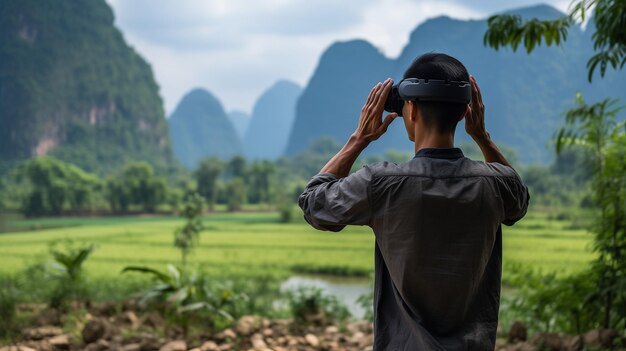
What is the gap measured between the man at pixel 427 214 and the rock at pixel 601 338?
65.5 inches

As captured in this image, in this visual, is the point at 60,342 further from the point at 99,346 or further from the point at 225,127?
the point at 225,127

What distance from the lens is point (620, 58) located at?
8.14ft

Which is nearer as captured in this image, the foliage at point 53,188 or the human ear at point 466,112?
the human ear at point 466,112

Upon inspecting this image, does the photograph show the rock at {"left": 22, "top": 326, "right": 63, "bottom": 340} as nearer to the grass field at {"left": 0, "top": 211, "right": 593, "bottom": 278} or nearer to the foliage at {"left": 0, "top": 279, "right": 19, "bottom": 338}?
the foliage at {"left": 0, "top": 279, "right": 19, "bottom": 338}

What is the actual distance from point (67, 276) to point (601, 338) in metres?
2.88

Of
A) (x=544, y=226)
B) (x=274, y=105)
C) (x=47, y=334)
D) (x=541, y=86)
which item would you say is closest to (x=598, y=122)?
(x=47, y=334)

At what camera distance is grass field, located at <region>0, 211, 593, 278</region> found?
9.38 metres

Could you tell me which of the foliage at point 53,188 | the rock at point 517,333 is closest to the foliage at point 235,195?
the foliage at point 53,188

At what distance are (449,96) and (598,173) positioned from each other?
219 centimetres

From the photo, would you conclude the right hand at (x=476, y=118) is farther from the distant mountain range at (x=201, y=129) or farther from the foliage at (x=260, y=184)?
the distant mountain range at (x=201, y=129)

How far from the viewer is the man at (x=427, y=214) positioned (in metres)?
0.99

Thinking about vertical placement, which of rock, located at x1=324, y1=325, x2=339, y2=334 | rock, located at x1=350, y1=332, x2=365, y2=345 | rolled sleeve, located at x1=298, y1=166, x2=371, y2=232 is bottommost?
rock, located at x1=350, y1=332, x2=365, y2=345

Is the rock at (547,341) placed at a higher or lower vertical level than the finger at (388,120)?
lower

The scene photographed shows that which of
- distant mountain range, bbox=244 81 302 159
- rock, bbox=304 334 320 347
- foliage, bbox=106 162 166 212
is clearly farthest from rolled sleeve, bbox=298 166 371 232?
distant mountain range, bbox=244 81 302 159
